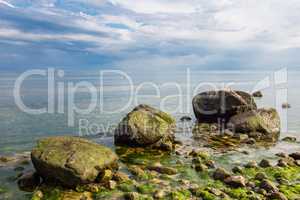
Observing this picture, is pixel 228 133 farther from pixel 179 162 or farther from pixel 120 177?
pixel 120 177

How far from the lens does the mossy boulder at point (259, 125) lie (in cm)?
2684

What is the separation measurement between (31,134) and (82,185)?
14898mm

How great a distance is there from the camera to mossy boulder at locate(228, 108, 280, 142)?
26844mm

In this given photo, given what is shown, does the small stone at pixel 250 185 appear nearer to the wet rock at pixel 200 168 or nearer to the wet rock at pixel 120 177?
the wet rock at pixel 200 168

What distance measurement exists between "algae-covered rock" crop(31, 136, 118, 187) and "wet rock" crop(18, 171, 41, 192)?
1.18ft

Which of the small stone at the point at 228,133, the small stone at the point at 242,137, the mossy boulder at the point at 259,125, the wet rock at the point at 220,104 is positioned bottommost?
the small stone at the point at 242,137

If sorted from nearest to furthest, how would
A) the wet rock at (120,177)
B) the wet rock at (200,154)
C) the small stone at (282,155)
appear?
the wet rock at (120,177) → the wet rock at (200,154) → the small stone at (282,155)

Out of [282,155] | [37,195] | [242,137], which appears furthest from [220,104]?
[37,195]

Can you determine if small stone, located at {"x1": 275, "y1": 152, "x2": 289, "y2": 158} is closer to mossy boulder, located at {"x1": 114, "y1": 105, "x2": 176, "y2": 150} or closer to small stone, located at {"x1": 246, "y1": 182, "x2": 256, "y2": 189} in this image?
small stone, located at {"x1": 246, "y1": 182, "x2": 256, "y2": 189}

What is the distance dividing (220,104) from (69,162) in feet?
71.3

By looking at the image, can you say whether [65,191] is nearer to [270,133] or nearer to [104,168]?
[104,168]

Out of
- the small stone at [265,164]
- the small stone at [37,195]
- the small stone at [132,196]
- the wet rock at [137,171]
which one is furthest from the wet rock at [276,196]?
the small stone at [37,195]

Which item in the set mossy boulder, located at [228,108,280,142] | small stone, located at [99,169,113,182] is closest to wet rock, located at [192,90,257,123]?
mossy boulder, located at [228,108,280,142]

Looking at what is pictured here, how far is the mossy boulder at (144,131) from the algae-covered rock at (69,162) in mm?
5940
